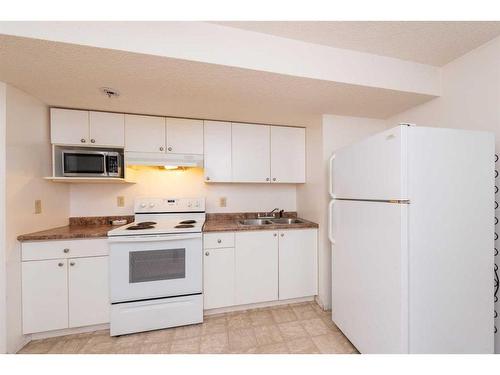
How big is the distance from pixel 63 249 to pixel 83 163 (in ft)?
2.60

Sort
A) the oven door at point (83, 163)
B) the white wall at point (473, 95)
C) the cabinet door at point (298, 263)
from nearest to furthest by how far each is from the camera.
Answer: the white wall at point (473, 95)
the oven door at point (83, 163)
the cabinet door at point (298, 263)

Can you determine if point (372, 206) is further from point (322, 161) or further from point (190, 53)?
point (190, 53)

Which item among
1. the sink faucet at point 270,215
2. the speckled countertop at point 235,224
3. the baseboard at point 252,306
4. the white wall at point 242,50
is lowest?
the baseboard at point 252,306

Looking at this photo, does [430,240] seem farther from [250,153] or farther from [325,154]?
[250,153]

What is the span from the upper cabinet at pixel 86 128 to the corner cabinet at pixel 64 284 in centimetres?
96

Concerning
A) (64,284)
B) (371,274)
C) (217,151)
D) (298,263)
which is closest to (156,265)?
(64,284)

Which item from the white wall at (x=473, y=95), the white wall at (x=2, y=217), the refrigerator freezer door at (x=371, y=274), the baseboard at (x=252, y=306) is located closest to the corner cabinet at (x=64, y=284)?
the white wall at (x=2, y=217)

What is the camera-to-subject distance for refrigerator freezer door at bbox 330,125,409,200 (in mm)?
1170

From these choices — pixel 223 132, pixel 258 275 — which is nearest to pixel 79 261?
pixel 258 275

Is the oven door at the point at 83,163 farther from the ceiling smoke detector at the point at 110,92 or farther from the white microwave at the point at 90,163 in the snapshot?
the ceiling smoke detector at the point at 110,92

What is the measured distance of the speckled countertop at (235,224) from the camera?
213 cm

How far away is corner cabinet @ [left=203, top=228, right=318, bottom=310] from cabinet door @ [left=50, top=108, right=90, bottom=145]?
155 centimetres

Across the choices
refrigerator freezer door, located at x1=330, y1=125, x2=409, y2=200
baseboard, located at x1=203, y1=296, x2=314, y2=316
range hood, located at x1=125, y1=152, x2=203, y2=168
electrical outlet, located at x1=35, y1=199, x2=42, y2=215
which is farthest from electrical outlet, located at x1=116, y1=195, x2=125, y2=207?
refrigerator freezer door, located at x1=330, y1=125, x2=409, y2=200

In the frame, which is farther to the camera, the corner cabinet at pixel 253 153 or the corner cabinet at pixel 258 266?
the corner cabinet at pixel 253 153
